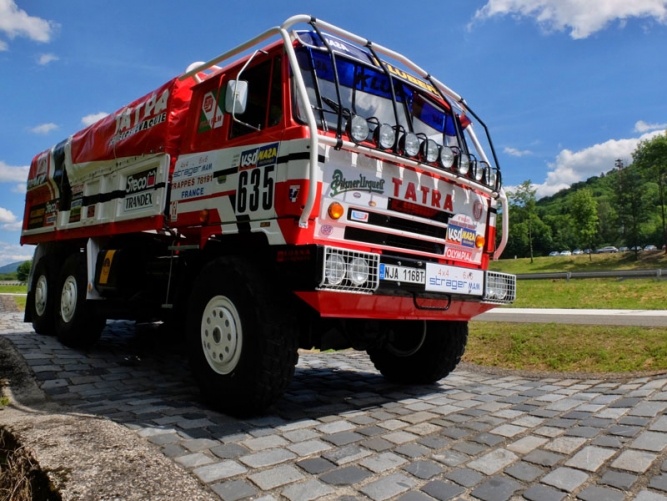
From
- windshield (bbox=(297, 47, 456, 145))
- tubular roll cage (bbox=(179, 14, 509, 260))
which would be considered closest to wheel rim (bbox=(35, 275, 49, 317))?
tubular roll cage (bbox=(179, 14, 509, 260))

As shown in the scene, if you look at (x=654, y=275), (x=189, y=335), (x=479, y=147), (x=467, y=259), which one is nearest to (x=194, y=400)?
(x=189, y=335)

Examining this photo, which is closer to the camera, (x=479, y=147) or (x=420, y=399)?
(x=420, y=399)

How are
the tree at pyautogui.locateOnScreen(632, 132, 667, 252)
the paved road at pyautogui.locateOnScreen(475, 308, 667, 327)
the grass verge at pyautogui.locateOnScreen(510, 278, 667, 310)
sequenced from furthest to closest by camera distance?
1. the tree at pyautogui.locateOnScreen(632, 132, 667, 252)
2. the grass verge at pyautogui.locateOnScreen(510, 278, 667, 310)
3. the paved road at pyautogui.locateOnScreen(475, 308, 667, 327)

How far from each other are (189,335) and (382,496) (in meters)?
2.36

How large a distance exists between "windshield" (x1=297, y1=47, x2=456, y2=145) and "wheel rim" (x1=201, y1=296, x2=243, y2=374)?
160 cm

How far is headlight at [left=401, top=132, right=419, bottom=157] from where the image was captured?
3.90 meters

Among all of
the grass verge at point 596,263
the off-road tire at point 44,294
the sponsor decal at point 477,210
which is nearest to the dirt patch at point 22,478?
the sponsor decal at point 477,210

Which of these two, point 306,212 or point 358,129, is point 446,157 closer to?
point 358,129

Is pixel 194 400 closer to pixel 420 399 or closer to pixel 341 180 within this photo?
pixel 420 399

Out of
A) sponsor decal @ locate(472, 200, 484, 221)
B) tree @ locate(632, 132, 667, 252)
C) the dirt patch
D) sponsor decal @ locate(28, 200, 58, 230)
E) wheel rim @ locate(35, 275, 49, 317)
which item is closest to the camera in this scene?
the dirt patch

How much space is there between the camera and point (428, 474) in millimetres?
2727

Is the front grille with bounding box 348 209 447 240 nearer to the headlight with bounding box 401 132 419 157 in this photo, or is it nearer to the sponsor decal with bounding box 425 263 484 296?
the sponsor decal with bounding box 425 263 484 296

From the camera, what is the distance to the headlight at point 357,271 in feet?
11.2

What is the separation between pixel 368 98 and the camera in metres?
4.30
